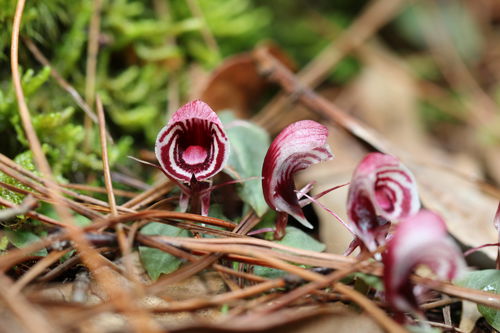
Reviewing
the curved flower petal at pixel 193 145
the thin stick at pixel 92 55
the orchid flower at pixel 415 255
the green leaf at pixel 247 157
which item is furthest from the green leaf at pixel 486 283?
the thin stick at pixel 92 55

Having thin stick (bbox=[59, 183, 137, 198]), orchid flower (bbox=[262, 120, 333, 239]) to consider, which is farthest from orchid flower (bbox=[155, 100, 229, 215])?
thin stick (bbox=[59, 183, 137, 198])

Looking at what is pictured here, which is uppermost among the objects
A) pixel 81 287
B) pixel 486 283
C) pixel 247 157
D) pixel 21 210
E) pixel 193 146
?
pixel 247 157

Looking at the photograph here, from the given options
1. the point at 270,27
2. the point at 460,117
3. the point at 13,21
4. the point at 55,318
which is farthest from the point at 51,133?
the point at 460,117

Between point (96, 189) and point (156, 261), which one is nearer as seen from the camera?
point (156, 261)

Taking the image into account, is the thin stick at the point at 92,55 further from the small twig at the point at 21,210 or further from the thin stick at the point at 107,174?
the small twig at the point at 21,210

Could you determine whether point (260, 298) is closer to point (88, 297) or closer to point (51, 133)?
point (88, 297)

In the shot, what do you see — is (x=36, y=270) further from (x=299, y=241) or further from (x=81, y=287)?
(x=299, y=241)

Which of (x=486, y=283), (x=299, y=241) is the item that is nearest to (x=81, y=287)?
(x=299, y=241)

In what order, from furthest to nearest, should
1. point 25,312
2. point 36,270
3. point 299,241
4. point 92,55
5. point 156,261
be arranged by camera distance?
point 92,55
point 299,241
point 156,261
point 36,270
point 25,312
